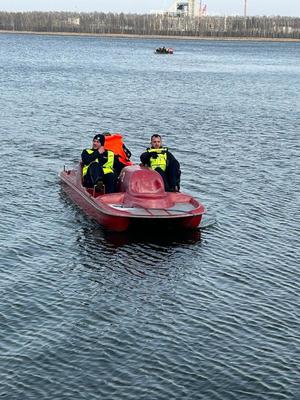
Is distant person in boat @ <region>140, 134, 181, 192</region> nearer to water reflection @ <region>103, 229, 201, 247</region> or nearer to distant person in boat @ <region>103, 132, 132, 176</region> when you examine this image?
distant person in boat @ <region>103, 132, 132, 176</region>

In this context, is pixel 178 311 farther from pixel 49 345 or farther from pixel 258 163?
pixel 258 163

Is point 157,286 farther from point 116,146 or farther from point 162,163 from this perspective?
point 116,146

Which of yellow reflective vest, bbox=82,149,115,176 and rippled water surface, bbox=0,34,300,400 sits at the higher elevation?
yellow reflective vest, bbox=82,149,115,176

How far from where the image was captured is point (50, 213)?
28344mm

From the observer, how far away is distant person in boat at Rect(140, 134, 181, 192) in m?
27.3

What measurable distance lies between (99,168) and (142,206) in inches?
102

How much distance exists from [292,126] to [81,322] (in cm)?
3683

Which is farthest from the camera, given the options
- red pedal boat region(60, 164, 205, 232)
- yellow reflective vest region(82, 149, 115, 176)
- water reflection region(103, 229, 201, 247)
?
yellow reflective vest region(82, 149, 115, 176)

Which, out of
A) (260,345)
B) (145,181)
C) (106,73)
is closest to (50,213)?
(145,181)

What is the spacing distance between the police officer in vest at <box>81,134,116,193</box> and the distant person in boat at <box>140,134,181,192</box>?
45.0 inches

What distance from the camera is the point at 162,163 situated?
89.9 feet

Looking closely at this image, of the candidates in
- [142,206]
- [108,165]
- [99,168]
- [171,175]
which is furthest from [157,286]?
[108,165]

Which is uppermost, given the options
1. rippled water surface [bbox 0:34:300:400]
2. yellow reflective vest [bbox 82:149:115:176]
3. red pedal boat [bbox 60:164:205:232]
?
yellow reflective vest [bbox 82:149:115:176]

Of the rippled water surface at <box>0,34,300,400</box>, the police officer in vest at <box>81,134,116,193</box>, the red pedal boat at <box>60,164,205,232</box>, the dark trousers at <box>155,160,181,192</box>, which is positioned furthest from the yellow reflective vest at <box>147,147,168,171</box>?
the rippled water surface at <box>0,34,300,400</box>
